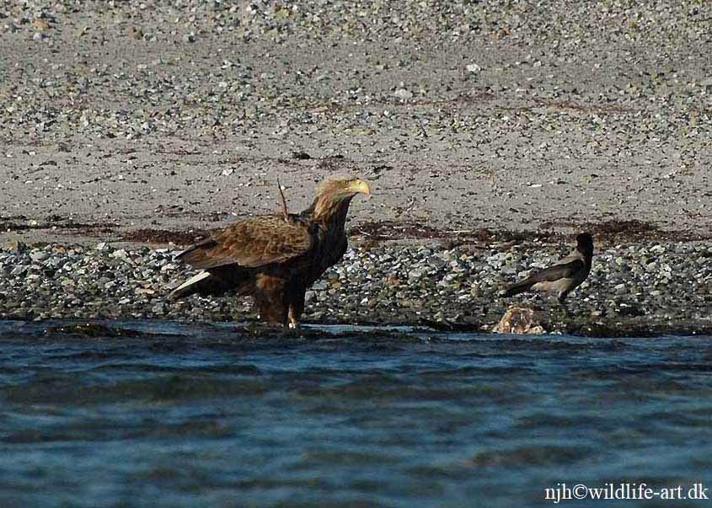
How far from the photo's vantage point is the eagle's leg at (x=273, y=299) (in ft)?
34.7

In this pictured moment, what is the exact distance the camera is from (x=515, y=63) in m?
20.4

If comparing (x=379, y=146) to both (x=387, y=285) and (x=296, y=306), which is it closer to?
(x=387, y=285)

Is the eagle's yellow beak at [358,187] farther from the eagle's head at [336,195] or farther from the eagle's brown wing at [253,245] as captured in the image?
the eagle's brown wing at [253,245]

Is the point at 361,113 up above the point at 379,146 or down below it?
above

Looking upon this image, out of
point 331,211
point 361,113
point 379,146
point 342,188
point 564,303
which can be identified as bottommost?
point 564,303

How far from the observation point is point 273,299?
10.6m

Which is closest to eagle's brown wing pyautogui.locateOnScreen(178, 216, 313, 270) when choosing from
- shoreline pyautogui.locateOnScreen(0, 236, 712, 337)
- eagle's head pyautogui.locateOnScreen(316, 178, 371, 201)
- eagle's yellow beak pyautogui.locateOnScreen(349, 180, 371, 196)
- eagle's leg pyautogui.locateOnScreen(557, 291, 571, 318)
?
eagle's head pyautogui.locateOnScreen(316, 178, 371, 201)

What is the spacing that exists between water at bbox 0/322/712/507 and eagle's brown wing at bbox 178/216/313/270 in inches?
19.3

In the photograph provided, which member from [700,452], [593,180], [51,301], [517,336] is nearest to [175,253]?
[51,301]

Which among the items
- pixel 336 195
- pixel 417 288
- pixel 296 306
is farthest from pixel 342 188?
pixel 417 288

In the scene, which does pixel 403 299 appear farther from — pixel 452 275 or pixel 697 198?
pixel 697 198

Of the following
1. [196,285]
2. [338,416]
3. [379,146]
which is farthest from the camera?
[379,146]

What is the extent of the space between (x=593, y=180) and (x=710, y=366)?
19.1 ft

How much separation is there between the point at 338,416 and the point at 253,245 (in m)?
1.86
